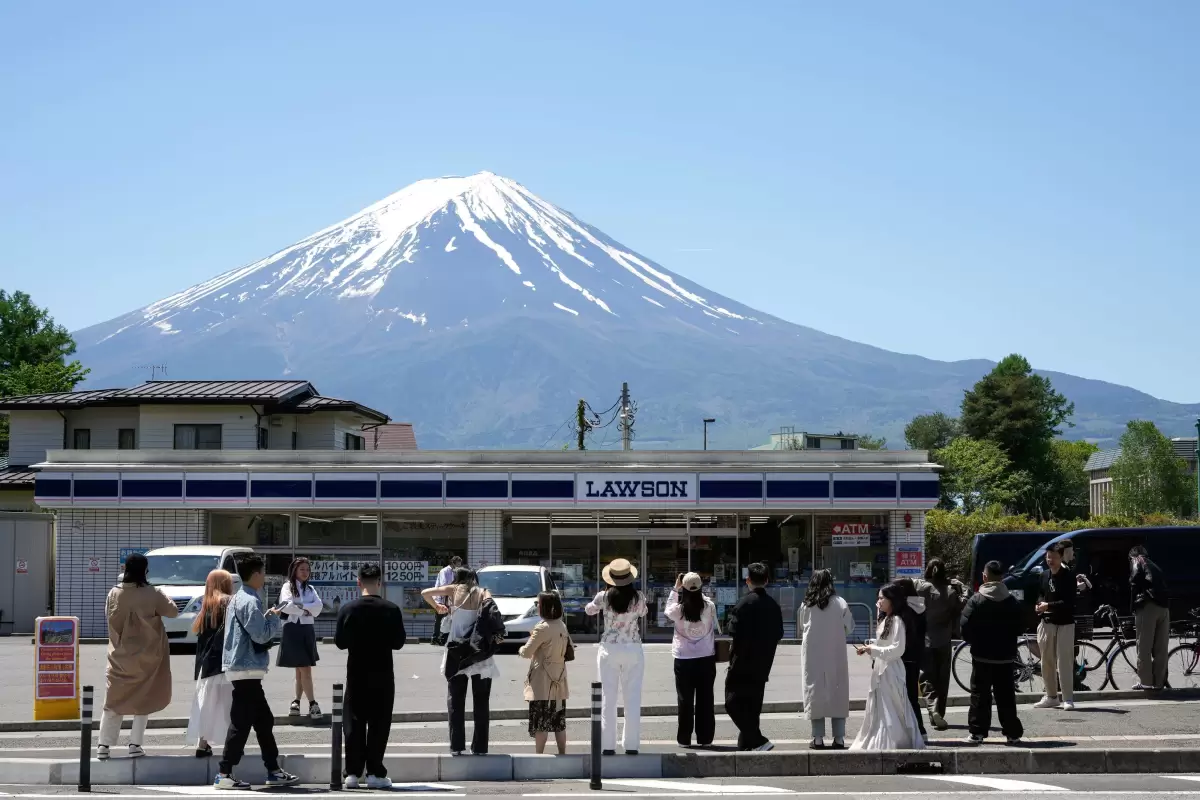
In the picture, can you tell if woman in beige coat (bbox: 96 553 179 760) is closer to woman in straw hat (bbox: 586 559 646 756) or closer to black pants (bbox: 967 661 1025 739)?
woman in straw hat (bbox: 586 559 646 756)

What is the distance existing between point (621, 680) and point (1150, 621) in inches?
284

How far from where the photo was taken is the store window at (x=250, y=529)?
107 feet

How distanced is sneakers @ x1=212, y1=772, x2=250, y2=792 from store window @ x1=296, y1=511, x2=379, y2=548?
69.2 feet

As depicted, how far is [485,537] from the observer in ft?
105

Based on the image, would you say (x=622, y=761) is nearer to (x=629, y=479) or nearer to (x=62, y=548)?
(x=629, y=479)

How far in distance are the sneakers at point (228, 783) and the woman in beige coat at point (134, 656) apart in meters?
1.10

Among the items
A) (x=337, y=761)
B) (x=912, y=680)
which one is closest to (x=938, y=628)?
(x=912, y=680)

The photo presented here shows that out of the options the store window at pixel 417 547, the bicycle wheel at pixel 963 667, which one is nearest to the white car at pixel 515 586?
the store window at pixel 417 547

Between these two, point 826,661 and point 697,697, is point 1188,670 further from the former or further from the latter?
point 697,697

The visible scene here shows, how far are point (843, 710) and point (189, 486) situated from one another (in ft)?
73.0

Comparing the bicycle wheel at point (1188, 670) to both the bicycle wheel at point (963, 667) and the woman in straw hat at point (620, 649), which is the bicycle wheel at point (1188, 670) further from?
the woman in straw hat at point (620, 649)

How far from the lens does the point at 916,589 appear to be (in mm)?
14211

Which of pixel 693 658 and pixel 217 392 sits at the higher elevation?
pixel 217 392

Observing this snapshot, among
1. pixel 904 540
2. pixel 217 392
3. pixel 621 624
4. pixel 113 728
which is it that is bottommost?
pixel 113 728
